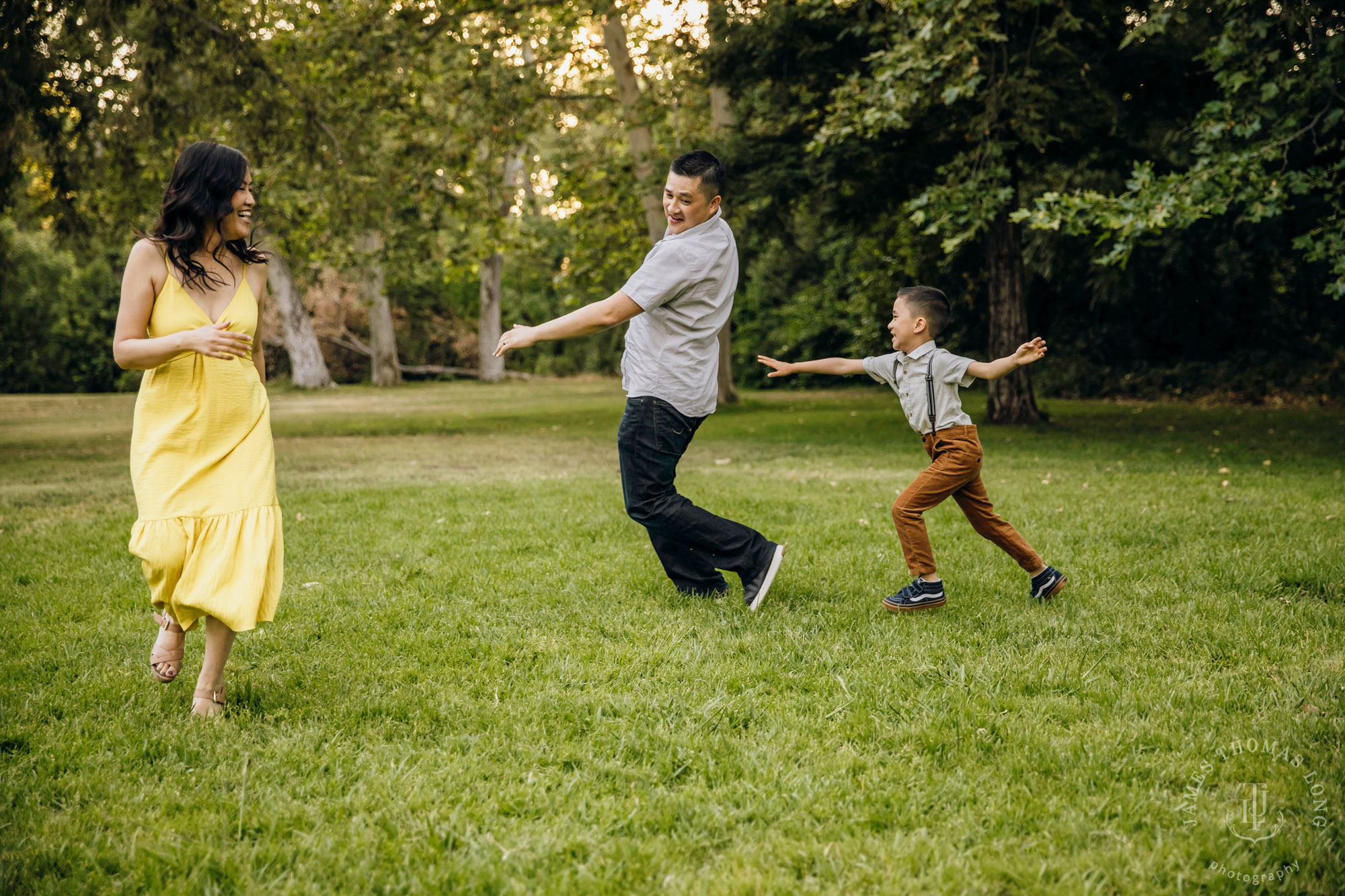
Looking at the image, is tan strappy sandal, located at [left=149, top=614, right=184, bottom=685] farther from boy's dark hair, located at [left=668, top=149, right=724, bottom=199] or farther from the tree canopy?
the tree canopy

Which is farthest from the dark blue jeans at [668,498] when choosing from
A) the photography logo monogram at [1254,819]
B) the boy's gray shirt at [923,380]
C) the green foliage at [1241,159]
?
the green foliage at [1241,159]

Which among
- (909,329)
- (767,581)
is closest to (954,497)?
(909,329)

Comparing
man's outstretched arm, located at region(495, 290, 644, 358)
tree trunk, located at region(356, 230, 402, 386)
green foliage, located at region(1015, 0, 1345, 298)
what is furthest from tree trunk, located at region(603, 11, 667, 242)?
tree trunk, located at region(356, 230, 402, 386)

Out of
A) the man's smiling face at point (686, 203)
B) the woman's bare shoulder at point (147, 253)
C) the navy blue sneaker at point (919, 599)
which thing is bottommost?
the navy blue sneaker at point (919, 599)

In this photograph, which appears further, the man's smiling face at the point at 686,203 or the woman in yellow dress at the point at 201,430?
the man's smiling face at the point at 686,203

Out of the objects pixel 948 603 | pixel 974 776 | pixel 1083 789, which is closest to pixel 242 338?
pixel 974 776

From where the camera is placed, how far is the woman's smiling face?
336cm

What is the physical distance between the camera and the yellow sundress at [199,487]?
10.6 feet

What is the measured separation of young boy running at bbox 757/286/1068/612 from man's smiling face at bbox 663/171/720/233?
77cm

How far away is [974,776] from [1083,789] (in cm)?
31

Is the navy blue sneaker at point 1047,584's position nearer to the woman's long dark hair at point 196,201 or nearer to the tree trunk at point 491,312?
the woman's long dark hair at point 196,201

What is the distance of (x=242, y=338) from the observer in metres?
3.06

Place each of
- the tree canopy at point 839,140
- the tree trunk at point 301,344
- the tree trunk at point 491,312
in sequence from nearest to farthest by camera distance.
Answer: the tree canopy at point 839,140 → the tree trunk at point 301,344 → the tree trunk at point 491,312

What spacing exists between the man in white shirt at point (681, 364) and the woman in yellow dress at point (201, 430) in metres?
1.64
